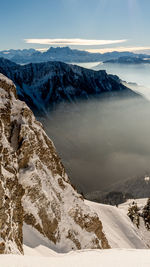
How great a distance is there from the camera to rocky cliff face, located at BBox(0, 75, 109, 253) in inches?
2083

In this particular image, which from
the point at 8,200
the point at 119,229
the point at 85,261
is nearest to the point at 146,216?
the point at 119,229

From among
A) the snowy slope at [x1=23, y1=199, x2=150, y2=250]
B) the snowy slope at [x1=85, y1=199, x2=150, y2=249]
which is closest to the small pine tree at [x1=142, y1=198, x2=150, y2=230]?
the snowy slope at [x1=23, y1=199, x2=150, y2=250]

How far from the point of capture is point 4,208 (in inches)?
1382

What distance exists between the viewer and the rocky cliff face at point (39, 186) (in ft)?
174

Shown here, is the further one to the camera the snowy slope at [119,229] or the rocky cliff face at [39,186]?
the snowy slope at [119,229]

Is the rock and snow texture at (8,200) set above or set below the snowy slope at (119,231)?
above

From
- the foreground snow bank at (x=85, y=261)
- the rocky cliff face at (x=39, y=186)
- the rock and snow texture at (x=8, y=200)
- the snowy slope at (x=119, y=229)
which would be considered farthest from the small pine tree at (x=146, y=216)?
the foreground snow bank at (x=85, y=261)

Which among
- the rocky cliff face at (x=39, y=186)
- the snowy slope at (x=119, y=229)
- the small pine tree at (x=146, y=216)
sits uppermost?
the rocky cliff face at (x=39, y=186)

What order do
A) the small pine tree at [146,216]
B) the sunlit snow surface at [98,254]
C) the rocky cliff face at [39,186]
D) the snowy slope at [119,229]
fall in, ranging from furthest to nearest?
the small pine tree at [146,216] → the snowy slope at [119,229] → the rocky cliff face at [39,186] → the sunlit snow surface at [98,254]

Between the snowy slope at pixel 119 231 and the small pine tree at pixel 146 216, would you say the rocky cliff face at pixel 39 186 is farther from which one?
the small pine tree at pixel 146 216

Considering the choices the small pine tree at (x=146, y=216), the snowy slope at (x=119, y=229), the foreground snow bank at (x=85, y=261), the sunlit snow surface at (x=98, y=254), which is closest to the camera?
the foreground snow bank at (x=85, y=261)

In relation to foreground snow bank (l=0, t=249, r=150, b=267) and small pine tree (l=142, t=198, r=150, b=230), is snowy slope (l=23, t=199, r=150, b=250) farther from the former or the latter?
foreground snow bank (l=0, t=249, r=150, b=267)

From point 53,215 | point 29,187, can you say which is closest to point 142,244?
point 53,215

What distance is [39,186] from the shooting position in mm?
55969
